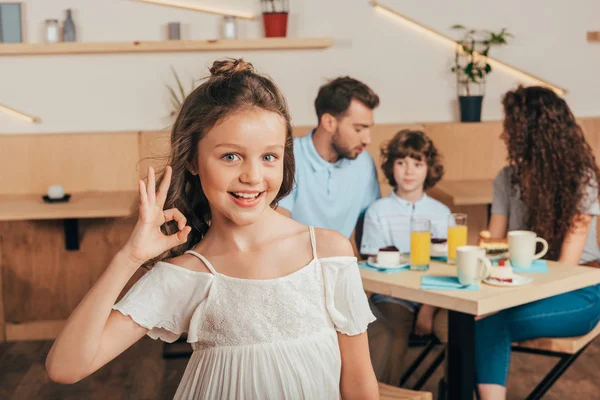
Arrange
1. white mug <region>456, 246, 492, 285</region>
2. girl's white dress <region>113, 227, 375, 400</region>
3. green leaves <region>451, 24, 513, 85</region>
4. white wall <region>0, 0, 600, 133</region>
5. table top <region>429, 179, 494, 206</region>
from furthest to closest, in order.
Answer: green leaves <region>451, 24, 513, 85</region> < white wall <region>0, 0, 600, 133</region> < table top <region>429, 179, 494, 206</region> < white mug <region>456, 246, 492, 285</region> < girl's white dress <region>113, 227, 375, 400</region>

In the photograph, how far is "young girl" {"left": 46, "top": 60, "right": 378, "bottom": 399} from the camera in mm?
1293

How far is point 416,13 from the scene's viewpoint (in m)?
4.70

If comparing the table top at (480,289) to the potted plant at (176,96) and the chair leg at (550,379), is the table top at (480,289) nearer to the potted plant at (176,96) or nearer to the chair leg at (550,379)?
the chair leg at (550,379)

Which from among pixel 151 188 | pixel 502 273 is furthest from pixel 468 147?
pixel 151 188

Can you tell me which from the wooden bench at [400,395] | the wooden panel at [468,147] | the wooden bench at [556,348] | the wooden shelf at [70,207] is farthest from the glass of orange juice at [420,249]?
the wooden panel at [468,147]

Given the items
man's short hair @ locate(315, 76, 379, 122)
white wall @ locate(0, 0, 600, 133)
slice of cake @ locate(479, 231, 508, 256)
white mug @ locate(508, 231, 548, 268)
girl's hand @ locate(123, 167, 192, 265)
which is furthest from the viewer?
white wall @ locate(0, 0, 600, 133)

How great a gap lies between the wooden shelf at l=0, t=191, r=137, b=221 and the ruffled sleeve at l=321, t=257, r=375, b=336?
101 inches

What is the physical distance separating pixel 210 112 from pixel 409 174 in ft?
6.35

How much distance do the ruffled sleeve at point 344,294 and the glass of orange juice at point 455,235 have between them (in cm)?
136

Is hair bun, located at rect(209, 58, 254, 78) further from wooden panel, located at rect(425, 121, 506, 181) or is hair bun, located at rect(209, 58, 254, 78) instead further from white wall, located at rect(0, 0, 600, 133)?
wooden panel, located at rect(425, 121, 506, 181)

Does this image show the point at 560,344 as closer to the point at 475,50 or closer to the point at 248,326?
the point at 248,326

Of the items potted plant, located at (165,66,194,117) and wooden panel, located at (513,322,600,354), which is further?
potted plant, located at (165,66,194,117)

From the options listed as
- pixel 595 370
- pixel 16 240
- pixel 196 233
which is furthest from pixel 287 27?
pixel 196 233

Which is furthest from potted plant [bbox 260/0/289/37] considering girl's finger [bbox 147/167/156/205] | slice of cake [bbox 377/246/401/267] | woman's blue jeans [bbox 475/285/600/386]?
girl's finger [bbox 147/167/156/205]
